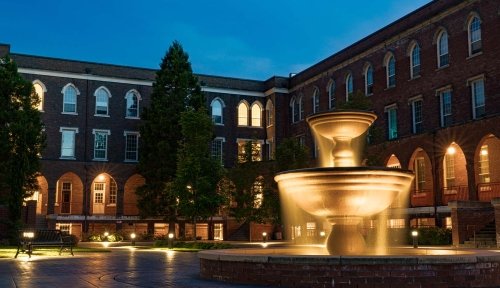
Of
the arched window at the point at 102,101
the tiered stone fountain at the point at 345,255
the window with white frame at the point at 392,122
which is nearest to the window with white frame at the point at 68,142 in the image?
the arched window at the point at 102,101

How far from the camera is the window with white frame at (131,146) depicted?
151 feet

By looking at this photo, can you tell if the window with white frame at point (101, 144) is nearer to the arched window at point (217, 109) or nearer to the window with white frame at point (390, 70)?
the arched window at point (217, 109)

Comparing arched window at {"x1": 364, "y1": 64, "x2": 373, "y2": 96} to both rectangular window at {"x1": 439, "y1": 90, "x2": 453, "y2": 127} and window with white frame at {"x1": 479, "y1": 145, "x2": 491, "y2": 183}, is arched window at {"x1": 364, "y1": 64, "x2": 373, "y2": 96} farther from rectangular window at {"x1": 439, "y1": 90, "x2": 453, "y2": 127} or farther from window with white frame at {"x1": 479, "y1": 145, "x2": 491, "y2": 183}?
window with white frame at {"x1": 479, "y1": 145, "x2": 491, "y2": 183}

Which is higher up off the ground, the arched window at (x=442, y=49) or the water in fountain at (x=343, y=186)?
the arched window at (x=442, y=49)

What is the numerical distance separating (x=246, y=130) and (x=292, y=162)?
1571 cm

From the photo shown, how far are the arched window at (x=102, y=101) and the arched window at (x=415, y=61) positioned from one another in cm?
2238

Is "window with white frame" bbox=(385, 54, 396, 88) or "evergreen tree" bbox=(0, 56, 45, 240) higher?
"window with white frame" bbox=(385, 54, 396, 88)

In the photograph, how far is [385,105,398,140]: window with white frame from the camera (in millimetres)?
36969

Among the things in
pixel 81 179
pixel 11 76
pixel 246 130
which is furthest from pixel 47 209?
pixel 246 130

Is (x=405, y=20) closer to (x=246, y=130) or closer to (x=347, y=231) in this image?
(x=246, y=130)

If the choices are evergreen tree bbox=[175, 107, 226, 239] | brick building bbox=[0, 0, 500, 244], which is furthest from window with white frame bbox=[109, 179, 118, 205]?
evergreen tree bbox=[175, 107, 226, 239]

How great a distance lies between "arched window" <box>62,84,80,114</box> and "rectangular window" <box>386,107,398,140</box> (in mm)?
22477

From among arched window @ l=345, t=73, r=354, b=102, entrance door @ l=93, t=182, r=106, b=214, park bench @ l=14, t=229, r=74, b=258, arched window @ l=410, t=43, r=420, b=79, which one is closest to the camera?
park bench @ l=14, t=229, r=74, b=258

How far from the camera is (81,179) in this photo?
43656 millimetres
